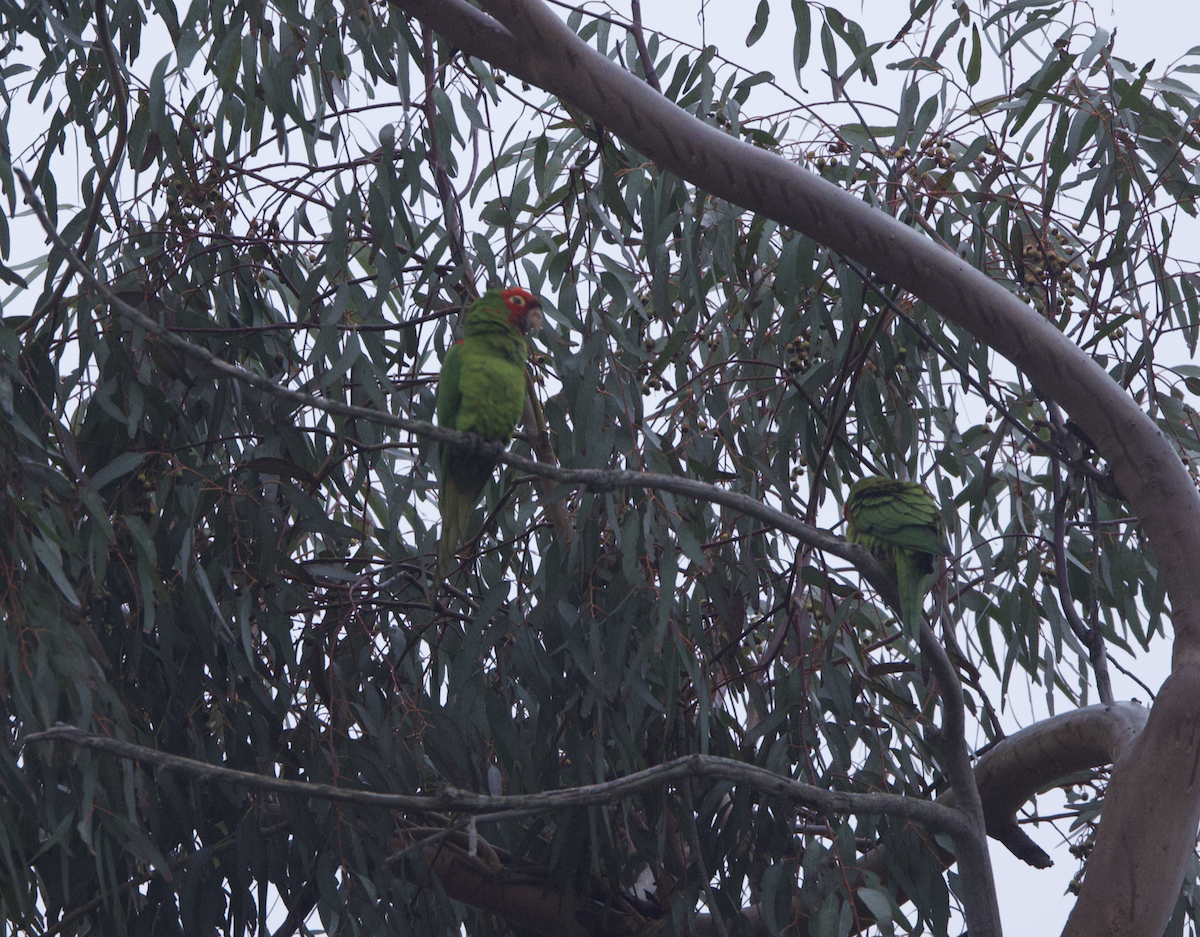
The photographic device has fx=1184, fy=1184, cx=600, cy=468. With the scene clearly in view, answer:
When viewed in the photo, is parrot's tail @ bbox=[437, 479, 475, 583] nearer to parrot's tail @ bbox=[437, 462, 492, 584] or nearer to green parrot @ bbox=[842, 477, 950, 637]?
parrot's tail @ bbox=[437, 462, 492, 584]

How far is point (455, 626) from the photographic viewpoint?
95.9 inches

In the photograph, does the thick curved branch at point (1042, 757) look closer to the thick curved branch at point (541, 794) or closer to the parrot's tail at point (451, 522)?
the thick curved branch at point (541, 794)

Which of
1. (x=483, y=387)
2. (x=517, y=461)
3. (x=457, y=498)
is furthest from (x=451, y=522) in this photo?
(x=517, y=461)

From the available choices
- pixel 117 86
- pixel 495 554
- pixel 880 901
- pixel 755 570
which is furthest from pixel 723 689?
pixel 117 86

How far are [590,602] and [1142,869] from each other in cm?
101

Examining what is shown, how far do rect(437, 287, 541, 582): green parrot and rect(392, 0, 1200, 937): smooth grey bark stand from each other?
568 millimetres

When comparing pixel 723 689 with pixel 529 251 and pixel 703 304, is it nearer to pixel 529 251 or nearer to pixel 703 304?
pixel 703 304

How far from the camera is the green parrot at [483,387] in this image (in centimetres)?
232

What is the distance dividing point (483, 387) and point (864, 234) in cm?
83

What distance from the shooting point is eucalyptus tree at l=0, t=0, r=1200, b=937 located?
189 centimetres

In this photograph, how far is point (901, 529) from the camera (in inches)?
97.0

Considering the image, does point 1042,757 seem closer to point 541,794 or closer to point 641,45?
point 541,794

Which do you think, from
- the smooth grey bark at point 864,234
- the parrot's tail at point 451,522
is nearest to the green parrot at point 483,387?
the parrot's tail at point 451,522

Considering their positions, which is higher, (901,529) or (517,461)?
(901,529)
